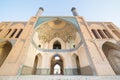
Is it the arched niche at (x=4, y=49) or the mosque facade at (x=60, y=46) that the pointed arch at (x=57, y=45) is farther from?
the arched niche at (x=4, y=49)

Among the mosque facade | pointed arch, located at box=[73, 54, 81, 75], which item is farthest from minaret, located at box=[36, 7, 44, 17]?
pointed arch, located at box=[73, 54, 81, 75]

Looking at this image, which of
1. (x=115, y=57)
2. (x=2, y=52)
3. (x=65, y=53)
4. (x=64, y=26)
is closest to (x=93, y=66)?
(x=115, y=57)

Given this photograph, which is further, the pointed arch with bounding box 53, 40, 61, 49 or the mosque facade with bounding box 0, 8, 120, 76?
the pointed arch with bounding box 53, 40, 61, 49

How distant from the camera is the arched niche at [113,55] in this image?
25.7 ft

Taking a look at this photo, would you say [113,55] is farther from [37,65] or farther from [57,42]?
[37,65]

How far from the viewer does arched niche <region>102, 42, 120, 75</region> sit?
309 inches

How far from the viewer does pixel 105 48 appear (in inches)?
362

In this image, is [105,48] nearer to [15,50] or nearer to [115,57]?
[115,57]

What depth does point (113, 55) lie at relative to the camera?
8508mm

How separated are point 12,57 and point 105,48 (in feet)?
28.8

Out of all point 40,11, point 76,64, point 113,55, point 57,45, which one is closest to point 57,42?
point 57,45

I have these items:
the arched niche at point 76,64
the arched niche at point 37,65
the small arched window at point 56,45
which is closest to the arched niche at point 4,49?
the arched niche at point 37,65

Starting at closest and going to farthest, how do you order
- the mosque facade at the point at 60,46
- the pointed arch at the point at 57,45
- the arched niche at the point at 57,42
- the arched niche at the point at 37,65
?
the mosque facade at the point at 60,46
the arched niche at the point at 37,65
the arched niche at the point at 57,42
the pointed arch at the point at 57,45

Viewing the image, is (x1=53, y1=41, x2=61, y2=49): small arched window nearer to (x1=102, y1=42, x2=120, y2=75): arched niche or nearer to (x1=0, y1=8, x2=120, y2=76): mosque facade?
(x1=0, y1=8, x2=120, y2=76): mosque facade
